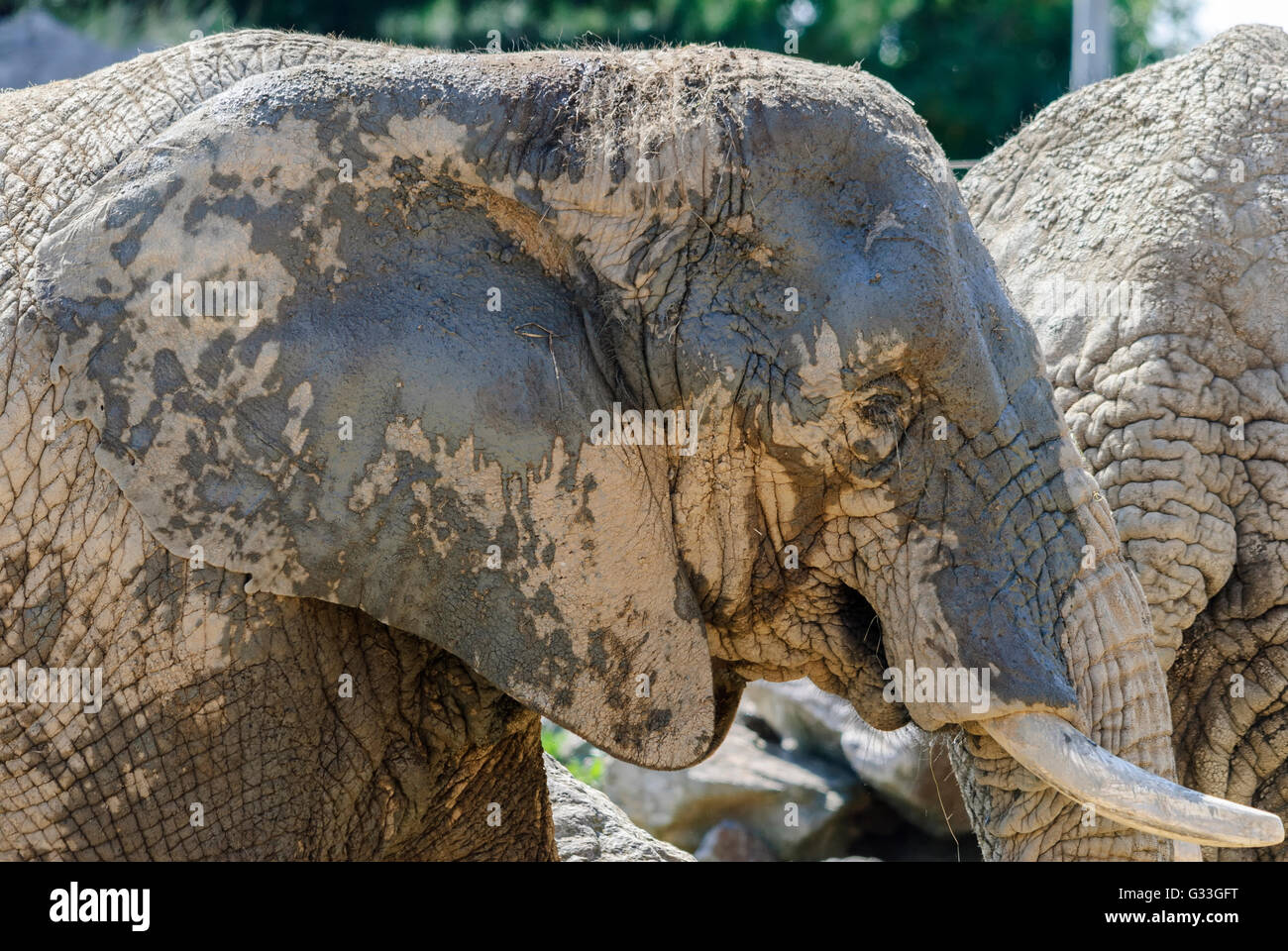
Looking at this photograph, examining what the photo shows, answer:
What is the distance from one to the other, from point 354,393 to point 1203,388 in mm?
2779

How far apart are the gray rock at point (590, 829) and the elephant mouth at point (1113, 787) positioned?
197 centimetres

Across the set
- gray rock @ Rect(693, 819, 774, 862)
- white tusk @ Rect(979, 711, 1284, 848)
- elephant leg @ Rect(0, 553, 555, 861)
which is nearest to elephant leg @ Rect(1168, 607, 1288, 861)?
white tusk @ Rect(979, 711, 1284, 848)

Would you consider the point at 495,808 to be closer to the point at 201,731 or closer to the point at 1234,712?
the point at 201,731

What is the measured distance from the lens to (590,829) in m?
5.41

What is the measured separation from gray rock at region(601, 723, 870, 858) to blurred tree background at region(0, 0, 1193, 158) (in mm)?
8770

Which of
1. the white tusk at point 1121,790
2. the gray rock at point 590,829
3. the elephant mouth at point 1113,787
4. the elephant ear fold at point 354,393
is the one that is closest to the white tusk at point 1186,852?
the elephant mouth at point 1113,787

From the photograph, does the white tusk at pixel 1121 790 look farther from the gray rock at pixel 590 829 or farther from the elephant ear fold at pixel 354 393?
the gray rock at pixel 590 829

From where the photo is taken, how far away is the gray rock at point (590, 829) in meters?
5.30

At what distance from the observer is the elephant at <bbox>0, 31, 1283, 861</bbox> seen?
324cm

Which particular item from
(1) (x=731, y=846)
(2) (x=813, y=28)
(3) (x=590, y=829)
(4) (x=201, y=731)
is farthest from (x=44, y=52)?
(4) (x=201, y=731)

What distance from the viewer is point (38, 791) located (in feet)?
10.8

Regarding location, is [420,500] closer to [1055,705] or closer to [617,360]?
[617,360]
